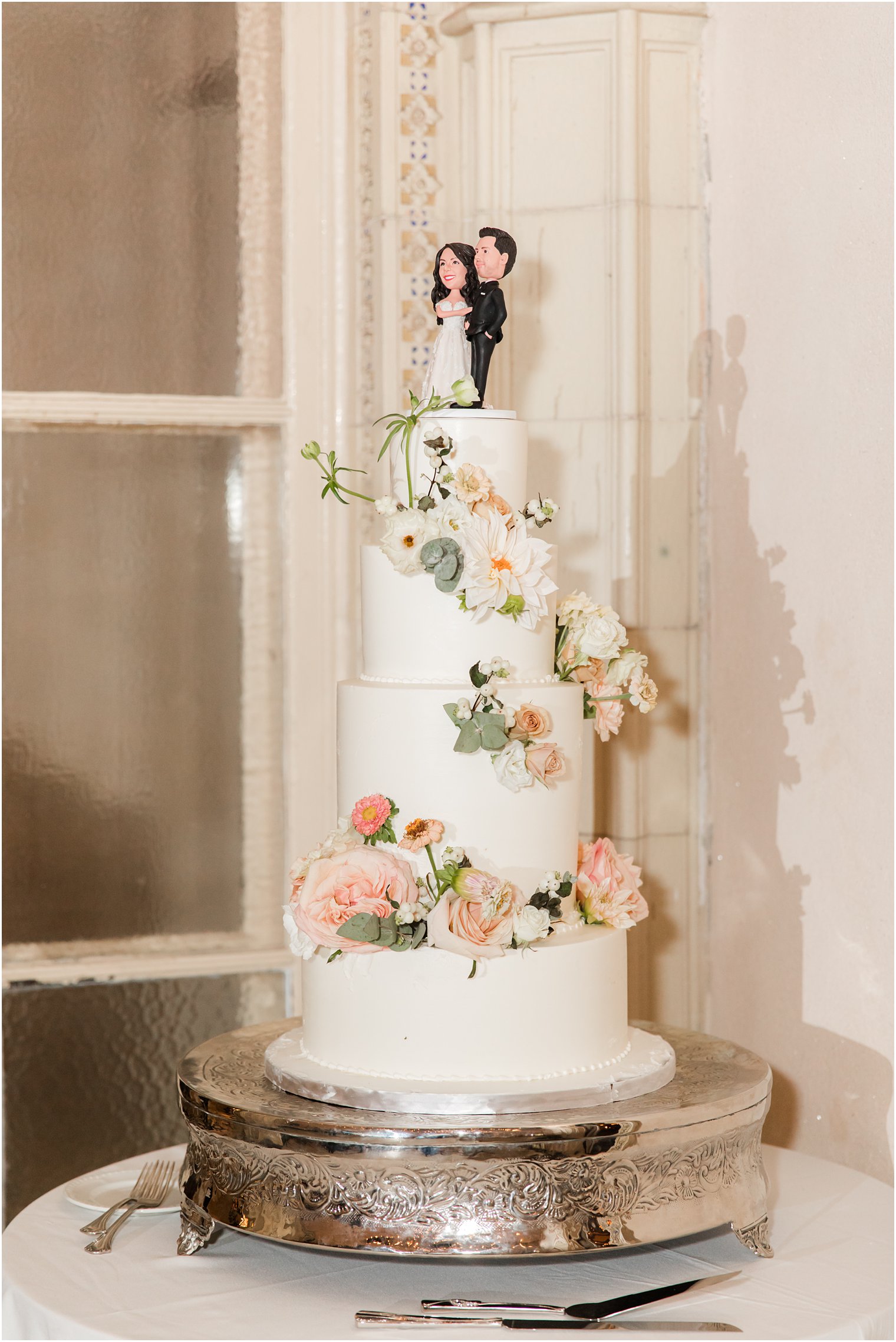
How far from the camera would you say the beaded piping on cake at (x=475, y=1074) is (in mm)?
1859

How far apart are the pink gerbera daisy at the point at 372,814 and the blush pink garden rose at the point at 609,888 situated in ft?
1.06

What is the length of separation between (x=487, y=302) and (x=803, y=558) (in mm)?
772

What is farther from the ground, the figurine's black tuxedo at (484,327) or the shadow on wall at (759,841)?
the figurine's black tuxedo at (484,327)

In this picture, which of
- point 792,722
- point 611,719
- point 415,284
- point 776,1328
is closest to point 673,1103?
point 776,1328

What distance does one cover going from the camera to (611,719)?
2133mm

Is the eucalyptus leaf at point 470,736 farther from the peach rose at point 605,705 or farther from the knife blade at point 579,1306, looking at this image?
the knife blade at point 579,1306

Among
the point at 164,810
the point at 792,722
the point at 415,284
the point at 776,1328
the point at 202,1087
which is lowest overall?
the point at 776,1328

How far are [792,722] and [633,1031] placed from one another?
2.21 feet

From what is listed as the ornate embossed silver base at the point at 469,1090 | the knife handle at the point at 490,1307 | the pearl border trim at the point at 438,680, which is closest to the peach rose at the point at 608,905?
the ornate embossed silver base at the point at 469,1090

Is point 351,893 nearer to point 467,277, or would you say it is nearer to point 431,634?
point 431,634

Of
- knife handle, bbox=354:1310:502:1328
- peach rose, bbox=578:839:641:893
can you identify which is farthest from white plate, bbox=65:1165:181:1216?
peach rose, bbox=578:839:641:893

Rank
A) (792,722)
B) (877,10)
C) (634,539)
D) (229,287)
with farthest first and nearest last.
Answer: (229,287)
(634,539)
(792,722)
(877,10)

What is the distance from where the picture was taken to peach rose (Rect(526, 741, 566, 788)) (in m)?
1.90

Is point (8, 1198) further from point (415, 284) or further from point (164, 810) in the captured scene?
point (415, 284)
